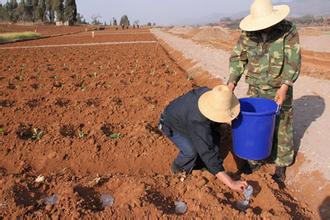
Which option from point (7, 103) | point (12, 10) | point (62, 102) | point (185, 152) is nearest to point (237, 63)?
point (185, 152)

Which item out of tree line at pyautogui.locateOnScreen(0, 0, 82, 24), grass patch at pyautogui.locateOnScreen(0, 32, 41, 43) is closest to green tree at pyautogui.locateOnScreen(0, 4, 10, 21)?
tree line at pyautogui.locateOnScreen(0, 0, 82, 24)

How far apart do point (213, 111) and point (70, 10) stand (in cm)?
7567

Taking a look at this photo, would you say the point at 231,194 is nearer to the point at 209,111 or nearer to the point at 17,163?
the point at 209,111

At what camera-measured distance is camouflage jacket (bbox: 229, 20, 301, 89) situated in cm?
401

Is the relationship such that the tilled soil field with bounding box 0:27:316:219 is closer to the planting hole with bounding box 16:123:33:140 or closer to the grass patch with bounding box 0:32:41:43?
the planting hole with bounding box 16:123:33:140

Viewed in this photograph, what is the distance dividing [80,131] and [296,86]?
15.5ft

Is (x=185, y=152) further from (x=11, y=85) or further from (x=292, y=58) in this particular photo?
(x=11, y=85)

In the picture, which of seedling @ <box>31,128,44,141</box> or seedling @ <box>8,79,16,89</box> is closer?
seedling @ <box>31,128,44,141</box>

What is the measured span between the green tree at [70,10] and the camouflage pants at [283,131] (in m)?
72.7

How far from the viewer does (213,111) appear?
3268 millimetres

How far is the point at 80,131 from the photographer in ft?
19.9

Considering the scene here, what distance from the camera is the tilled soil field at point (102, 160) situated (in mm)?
3650

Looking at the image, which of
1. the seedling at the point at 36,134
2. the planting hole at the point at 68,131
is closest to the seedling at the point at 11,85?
the planting hole at the point at 68,131

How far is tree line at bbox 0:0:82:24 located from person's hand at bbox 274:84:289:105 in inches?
2876
